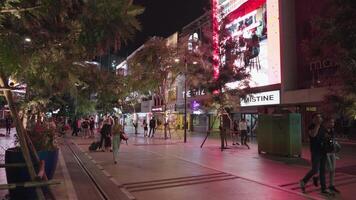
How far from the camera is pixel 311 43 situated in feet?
44.3

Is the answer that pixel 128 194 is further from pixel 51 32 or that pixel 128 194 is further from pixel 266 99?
pixel 266 99

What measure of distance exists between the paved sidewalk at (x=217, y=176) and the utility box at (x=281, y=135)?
0.51 meters

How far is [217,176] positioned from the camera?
12.3 meters

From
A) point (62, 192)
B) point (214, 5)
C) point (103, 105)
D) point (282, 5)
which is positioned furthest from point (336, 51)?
point (103, 105)

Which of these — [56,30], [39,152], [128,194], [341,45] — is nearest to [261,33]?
[341,45]

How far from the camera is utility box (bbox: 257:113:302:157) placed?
17.0m

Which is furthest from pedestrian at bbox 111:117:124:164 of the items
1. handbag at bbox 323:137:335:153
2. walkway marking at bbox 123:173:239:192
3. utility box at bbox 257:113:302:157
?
handbag at bbox 323:137:335:153

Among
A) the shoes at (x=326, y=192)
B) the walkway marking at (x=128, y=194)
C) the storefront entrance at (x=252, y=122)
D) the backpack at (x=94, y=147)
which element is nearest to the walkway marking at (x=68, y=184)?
the walkway marking at (x=128, y=194)

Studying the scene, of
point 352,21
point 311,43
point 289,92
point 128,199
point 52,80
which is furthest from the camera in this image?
point 289,92

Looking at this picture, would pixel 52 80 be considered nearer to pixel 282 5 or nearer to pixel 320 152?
pixel 320 152

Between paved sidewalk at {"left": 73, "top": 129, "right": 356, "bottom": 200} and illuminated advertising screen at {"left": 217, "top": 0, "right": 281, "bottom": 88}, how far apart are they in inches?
490

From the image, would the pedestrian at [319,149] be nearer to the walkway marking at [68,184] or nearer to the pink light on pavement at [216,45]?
the walkway marking at [68,184]

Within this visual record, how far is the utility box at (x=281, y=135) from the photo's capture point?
1698 centimetres

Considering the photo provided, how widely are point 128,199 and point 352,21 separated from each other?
7.79 m
